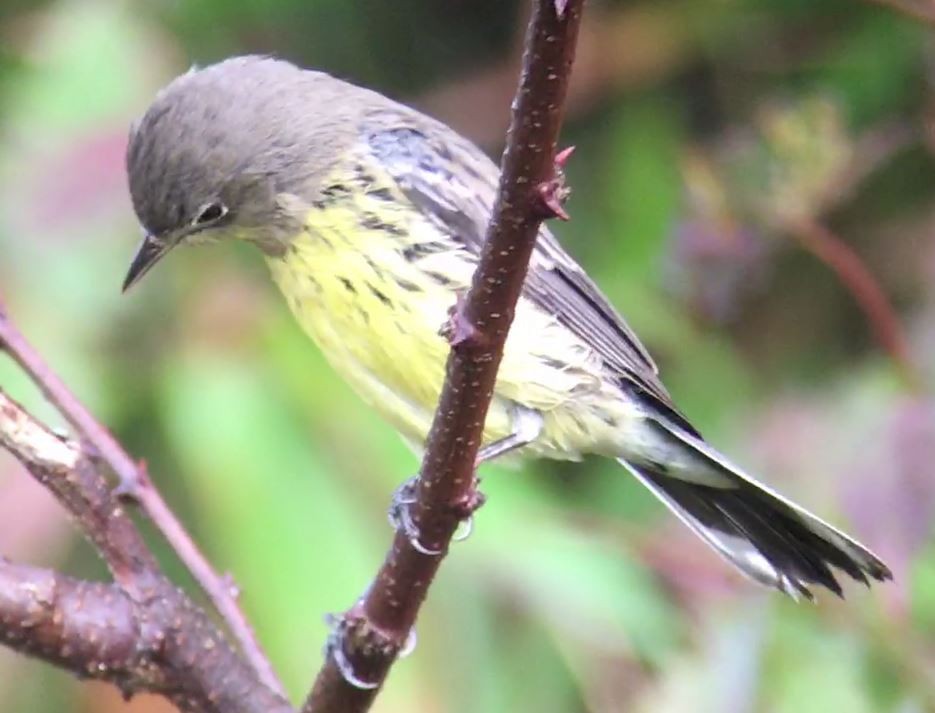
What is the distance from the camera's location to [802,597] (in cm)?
229

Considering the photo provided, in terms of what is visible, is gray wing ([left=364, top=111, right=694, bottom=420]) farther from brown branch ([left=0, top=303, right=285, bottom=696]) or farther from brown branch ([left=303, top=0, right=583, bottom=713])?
brown branch ([left=303, top=0, right=583, bottom=713])

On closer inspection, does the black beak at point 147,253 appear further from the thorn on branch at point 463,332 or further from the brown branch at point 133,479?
the thorn on branch at point 463,332

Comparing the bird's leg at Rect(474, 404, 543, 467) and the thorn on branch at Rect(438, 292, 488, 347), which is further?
the bird's leg at Rect(474, 404, 543, 467)

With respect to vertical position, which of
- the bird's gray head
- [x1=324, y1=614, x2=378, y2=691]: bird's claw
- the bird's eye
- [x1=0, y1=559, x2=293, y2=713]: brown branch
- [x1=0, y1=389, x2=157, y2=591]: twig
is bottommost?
[x1=0, y1=559, x2=293, y2=713]: brown branch

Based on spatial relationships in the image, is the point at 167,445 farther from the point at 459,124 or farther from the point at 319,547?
the point at 459,124

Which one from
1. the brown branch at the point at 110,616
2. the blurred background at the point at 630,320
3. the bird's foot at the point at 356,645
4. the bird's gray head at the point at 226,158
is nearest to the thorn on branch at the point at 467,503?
the bird's foot at the point at 356,645

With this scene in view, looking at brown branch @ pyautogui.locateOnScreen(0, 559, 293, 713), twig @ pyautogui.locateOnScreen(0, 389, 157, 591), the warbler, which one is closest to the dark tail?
the warbler

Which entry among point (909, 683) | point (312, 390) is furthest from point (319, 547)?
point (909, 683)

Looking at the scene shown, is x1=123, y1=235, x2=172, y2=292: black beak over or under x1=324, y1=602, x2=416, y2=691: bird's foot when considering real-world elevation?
over

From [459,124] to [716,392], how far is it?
1.05 m

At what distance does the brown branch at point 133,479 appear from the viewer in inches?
70.6

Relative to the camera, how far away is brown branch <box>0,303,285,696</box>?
1.79m

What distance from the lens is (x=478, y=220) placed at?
2.56 m

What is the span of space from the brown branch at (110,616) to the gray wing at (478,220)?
897mm
